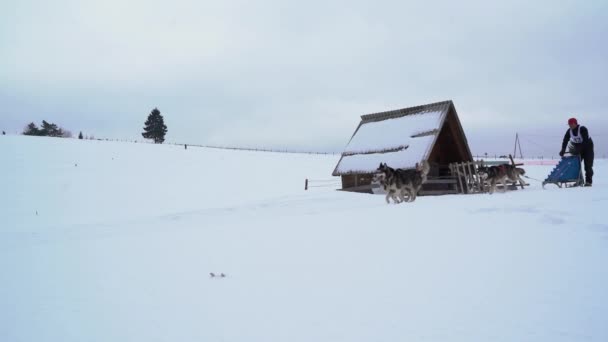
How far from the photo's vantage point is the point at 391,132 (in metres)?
18.6

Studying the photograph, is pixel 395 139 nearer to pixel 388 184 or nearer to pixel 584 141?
pixel 388 184

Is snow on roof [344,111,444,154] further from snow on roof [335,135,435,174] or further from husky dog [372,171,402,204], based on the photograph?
husky dog [372,171,402,204]

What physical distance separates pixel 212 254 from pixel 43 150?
113ft

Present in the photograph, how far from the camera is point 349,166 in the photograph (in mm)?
18828

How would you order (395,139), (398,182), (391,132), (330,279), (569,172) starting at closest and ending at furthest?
1. (330,279)
2. (398,182)
3. (569,172)
4. (395,139)
5. (391,132)

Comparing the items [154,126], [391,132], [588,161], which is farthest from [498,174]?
[154,126]

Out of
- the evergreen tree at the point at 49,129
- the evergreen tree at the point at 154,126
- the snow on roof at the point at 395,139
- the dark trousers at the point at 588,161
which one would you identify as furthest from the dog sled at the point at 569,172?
the evergreen tree at the point at 49,129

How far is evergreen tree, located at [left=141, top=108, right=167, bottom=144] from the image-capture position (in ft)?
186

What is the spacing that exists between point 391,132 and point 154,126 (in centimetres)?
4533

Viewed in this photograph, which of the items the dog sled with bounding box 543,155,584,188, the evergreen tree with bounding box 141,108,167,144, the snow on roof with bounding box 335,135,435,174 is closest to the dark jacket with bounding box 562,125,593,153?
the dog sled with bounding box 543,155,584,188

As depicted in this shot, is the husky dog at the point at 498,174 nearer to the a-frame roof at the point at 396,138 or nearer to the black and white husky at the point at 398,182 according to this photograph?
the a-frame roof at the point at 396,138

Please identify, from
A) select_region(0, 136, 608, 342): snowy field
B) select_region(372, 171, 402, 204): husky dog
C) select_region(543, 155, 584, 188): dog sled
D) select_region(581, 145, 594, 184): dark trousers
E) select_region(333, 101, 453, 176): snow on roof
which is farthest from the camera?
select_region(333, 101, 453, 176): snow on roof

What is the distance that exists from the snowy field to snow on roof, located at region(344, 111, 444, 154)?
781 cm

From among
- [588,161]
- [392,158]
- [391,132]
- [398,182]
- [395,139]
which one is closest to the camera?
[398,182]
